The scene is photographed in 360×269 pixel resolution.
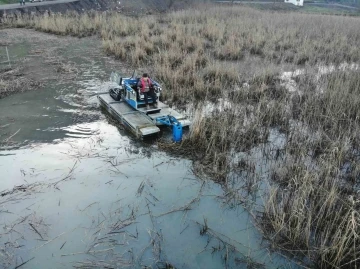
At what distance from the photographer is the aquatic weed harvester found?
800cm

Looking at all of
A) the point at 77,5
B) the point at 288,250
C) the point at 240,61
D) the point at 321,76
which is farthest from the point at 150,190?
the point at 77,5

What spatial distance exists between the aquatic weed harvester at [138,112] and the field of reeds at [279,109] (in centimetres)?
56

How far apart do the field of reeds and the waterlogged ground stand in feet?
2.07

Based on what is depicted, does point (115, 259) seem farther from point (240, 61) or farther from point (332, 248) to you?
point (240, 61)

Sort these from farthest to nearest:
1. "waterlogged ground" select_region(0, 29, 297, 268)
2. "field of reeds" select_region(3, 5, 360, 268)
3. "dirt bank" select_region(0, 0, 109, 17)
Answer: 1. "dirt bank" select_region(0, 0, 109, 17)
2. "field of reeds" select_region(3, 5, 360, 268)
3. "waterlogged ground" select_region(0, 29, 297, 268)

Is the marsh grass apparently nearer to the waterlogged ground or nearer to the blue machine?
the waterlogged ground

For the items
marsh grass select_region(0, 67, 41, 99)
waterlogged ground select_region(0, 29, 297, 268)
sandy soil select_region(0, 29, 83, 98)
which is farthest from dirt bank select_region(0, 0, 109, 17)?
waterlogged ground select_region(0, 29, 297, 268)

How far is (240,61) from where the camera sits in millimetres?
14820

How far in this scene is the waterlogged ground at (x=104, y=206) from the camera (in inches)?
197

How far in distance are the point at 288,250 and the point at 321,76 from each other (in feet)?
29.7

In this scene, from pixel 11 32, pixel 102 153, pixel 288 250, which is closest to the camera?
pixel 288 250

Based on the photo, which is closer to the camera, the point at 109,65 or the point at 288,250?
the point at 288,250

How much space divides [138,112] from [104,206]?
359 centimetres

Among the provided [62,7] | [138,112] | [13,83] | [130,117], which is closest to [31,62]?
[13,83]
